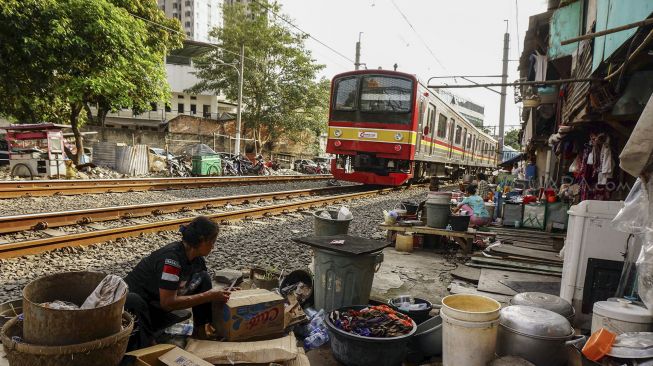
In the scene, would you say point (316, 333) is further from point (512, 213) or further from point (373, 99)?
point (373, 99)

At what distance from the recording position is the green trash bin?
16766 millimetres

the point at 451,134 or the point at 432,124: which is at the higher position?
the point at 432,124

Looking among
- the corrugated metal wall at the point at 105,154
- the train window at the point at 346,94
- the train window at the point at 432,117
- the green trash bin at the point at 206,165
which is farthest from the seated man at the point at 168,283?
the corrugated metal wall at the point at 105,154

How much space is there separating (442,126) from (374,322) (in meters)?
12.9

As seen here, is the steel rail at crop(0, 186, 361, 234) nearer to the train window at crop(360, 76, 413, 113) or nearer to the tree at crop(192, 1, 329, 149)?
the train window at crop(360, 76, 413, 113)

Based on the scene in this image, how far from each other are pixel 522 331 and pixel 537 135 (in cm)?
1186

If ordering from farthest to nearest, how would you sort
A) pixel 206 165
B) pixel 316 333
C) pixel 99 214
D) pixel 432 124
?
1. pixel 206 165
2. pixel 432 124
3. pixel 99 214
4. pixel 316 333

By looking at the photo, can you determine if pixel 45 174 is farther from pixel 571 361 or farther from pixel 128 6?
pixel 571 361

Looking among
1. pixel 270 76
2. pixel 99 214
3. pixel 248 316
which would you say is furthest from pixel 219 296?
pixel 270 76

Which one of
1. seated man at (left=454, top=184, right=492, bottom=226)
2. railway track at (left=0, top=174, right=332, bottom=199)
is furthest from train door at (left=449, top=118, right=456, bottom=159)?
seated man at (left=454, top=184, right=492, bottom=226)

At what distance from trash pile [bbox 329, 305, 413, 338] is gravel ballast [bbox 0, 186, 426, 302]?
6.68ft

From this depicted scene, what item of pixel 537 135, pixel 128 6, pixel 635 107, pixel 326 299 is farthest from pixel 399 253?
pixel 128 6

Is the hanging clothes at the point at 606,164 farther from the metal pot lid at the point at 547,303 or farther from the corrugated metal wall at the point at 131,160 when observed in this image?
the corrugated metal wall at the point at 131,160

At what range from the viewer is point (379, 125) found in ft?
39.4
